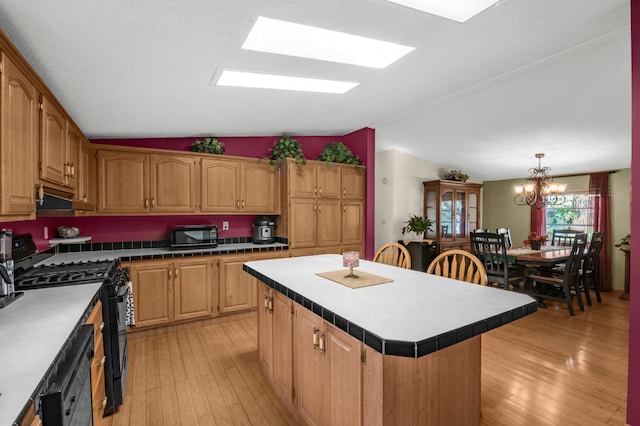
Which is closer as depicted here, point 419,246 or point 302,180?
point 302,180

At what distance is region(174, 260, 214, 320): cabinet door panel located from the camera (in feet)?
11.4

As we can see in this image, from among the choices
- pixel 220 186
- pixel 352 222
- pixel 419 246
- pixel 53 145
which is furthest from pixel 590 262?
pixel 53 145

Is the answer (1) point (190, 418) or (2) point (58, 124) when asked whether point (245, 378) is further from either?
(2) point (58, 124)

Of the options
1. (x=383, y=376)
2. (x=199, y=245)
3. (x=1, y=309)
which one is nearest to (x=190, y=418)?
(x=1, y=309)

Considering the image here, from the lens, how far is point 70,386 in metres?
1.03

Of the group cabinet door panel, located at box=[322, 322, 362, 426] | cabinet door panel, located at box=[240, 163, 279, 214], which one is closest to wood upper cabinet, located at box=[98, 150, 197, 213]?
cabinet door panel, located at box=[240, 163, 279, 214]

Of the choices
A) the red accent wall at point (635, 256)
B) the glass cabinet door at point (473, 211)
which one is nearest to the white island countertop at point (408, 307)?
the red accent wall at point (635, 256)

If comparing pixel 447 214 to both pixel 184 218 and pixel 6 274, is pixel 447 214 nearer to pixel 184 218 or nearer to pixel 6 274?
pixel 184 218

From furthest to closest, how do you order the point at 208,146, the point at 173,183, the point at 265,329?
the point at 208,146 → the point at 173,183 → the point at 265,329

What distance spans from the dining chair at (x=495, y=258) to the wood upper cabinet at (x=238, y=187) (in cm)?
288

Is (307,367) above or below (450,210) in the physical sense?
below

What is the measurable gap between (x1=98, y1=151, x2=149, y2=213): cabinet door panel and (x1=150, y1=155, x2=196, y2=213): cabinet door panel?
0.09 metres

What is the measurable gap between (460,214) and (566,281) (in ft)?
7.31

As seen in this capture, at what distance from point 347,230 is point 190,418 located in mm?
3135
